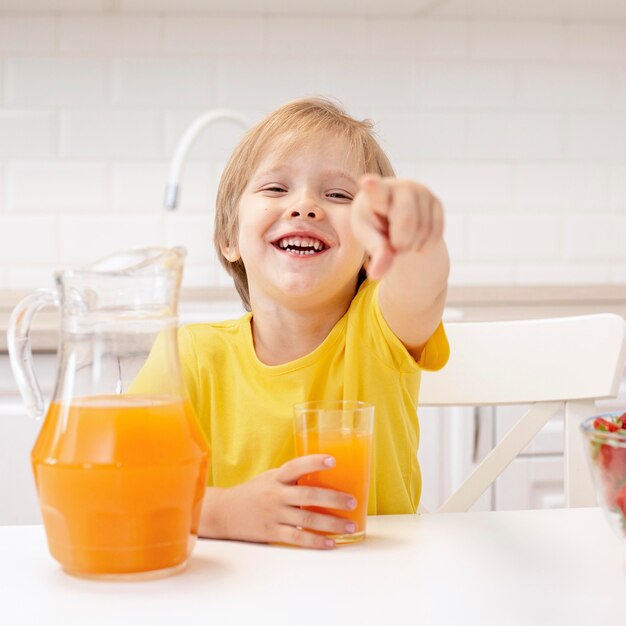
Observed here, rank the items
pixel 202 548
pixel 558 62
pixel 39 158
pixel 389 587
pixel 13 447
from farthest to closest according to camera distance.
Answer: pixel 558 62 → pixel 39 158 → pixel 13 447 → pixel 202 548 → pixel 389 587

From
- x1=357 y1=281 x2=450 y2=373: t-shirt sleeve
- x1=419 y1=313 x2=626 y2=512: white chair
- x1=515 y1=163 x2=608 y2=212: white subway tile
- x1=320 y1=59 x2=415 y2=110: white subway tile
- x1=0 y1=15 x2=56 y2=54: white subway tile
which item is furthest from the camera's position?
x1=515 y1=163 x2=608 y2=212: white subway tile

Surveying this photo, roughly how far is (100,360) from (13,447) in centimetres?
121

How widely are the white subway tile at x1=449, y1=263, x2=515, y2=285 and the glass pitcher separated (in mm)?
2007

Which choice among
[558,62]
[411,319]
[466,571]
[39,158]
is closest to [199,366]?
[411,319]

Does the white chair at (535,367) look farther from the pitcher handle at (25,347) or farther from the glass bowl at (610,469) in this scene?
the pitcher handle at (25,347)

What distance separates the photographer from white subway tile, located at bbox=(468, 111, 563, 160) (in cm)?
266

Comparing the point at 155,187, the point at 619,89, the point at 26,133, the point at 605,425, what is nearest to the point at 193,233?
the point at 155,187

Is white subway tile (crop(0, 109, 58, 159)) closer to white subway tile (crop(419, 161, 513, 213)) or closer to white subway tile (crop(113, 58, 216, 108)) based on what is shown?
white subway tile (crop(113, 58, 216, 108))

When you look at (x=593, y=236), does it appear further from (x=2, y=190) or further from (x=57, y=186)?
(x=2, y=190)

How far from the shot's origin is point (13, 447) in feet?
5.89

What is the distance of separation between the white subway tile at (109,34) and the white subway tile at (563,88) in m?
0.97

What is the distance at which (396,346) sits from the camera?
103 centimetres

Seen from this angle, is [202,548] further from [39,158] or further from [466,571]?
[39,158]

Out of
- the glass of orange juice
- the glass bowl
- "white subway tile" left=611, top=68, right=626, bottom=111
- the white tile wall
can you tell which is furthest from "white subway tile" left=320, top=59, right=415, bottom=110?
the glass bowl
